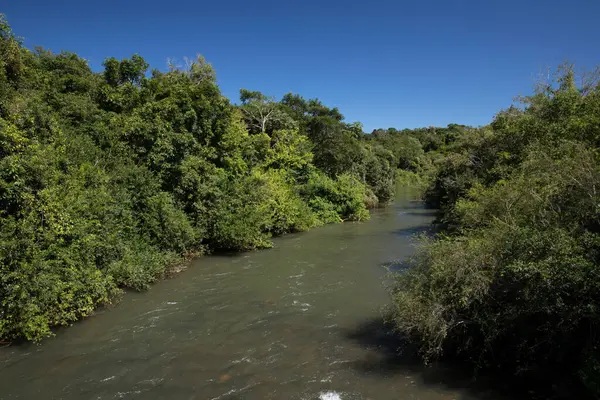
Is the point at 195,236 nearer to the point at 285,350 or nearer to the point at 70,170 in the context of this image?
the point at 70,170

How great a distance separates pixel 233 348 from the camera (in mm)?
9344

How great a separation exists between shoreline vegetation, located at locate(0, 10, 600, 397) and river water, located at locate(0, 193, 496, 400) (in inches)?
28.1

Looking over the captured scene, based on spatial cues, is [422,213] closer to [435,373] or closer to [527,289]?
[435,373]

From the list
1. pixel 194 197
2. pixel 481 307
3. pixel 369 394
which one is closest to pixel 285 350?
pixel 369 394

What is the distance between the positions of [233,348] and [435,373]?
4693mm

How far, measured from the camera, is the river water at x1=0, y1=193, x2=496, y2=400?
24.7 ft

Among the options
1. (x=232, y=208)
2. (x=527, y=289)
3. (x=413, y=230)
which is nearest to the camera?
(x=527, y=289)

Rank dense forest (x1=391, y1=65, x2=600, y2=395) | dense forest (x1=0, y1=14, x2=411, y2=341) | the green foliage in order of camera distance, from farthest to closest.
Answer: the green foliage → dense forest (x1=0, y1=14, x2=411, y2=341) → dense forest (x1=391, y1=65, x2=600, y2=395)

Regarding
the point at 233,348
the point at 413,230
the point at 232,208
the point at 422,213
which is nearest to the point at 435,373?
the point at 233,348

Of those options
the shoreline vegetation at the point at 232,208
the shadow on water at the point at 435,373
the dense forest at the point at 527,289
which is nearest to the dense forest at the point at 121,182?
the shoreline vegetation at the point at 232,208

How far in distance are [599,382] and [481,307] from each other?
222 centimetres

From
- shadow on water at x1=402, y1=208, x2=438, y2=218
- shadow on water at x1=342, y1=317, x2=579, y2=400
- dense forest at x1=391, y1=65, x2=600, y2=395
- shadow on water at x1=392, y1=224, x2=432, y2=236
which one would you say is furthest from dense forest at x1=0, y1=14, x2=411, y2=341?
dense forest at x1=391, y1=65, x2=600, y2=395

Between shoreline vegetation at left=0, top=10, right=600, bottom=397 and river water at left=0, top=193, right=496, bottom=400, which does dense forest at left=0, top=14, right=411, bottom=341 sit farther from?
river water at left=0, top=193, right=496, bottom=400

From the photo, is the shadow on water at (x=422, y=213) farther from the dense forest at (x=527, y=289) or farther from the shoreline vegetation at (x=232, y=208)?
the dense forest at (x=527, y=289)
